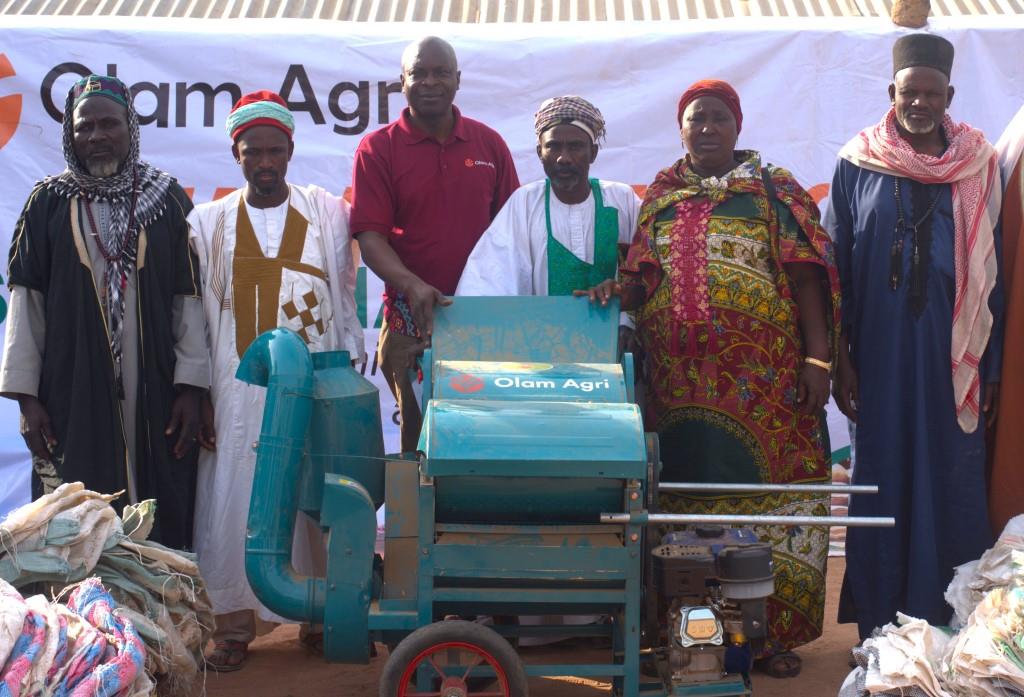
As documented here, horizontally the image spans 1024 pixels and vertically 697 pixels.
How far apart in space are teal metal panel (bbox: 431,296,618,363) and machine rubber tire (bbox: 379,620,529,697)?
0.98 meters

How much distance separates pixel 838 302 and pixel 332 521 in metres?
2.00

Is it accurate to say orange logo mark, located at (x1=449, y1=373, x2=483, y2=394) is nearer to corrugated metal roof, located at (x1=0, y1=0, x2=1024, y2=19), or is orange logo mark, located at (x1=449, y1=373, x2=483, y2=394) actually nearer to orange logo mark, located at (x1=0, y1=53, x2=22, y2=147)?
corrugated metal roof, located at (x1=0, y1=0, x2=1024, y2=19)

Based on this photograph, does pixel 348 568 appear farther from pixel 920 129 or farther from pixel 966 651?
pixel 920 129

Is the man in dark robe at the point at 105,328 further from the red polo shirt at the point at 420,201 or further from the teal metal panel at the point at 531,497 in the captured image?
the teal metal panel at the point at 531,497

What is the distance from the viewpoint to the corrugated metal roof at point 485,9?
7379 mm

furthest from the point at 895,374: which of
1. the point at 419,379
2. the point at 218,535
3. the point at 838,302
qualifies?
the point at 218,535

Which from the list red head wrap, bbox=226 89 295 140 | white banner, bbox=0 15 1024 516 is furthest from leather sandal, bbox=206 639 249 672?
white banner, bbox=0 15 1024 516

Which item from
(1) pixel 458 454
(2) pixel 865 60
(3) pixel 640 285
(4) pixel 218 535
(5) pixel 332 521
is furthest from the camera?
(2) pixel 865 60

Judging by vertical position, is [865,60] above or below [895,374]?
above

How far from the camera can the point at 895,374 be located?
15.3ft

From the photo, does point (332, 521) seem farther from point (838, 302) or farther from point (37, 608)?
point (838, 302)

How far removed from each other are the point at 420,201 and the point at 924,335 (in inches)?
78.3

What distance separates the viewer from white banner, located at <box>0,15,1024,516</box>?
684 cm

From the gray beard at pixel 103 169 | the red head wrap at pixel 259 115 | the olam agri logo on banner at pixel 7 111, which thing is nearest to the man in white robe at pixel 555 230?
the red head wrap at pixel 259 115
